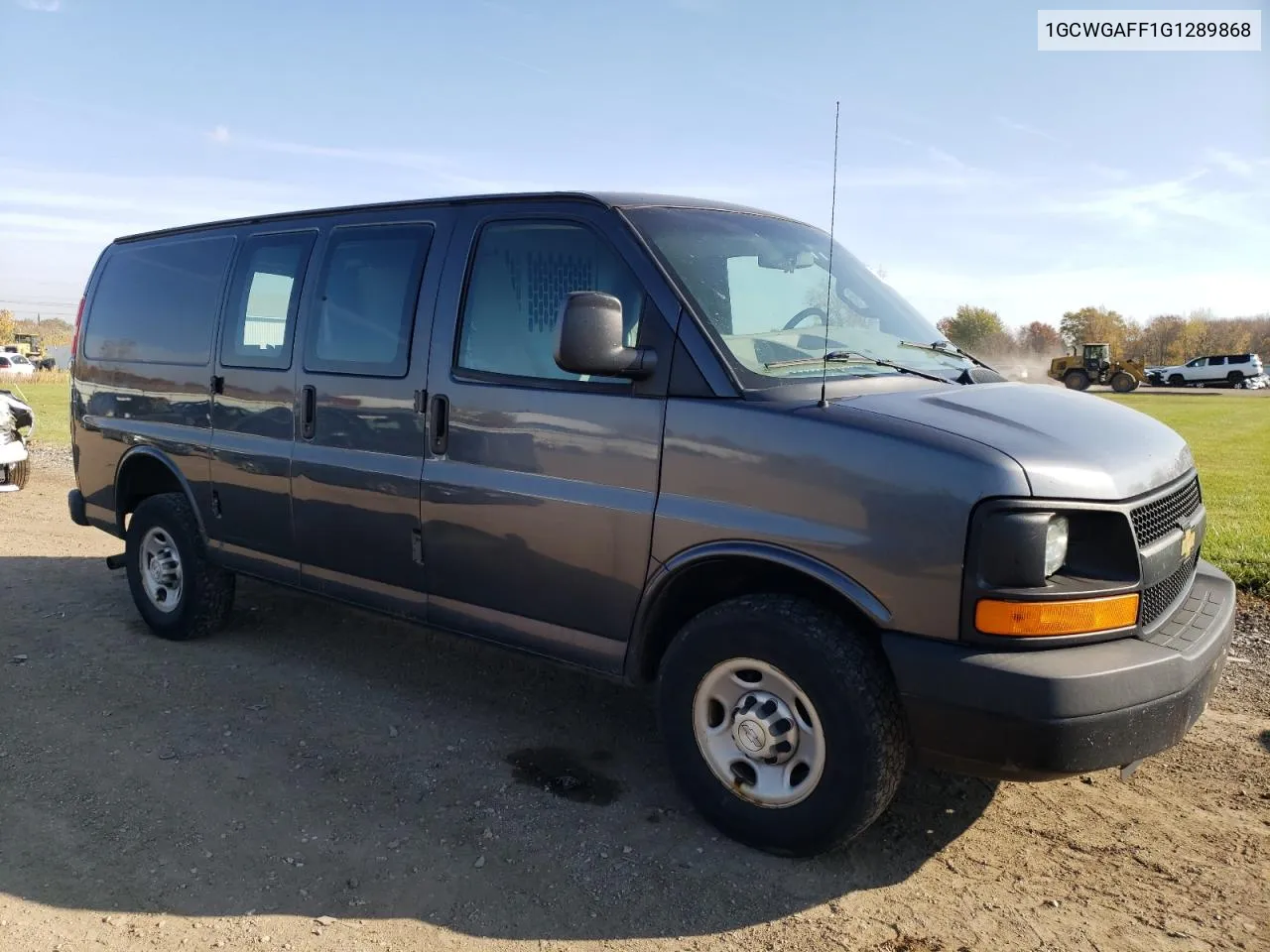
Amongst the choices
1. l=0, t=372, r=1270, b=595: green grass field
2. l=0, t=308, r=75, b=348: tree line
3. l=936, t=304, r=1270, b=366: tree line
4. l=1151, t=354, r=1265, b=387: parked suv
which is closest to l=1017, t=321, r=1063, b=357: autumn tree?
l=936, t=304, r=1270, b=366: tree line

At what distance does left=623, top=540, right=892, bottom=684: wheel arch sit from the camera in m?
2.99

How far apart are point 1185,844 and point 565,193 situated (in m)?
3.27

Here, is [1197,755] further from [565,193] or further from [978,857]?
[565,193]

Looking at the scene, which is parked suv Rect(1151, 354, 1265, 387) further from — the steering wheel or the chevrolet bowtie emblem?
the steering wheel

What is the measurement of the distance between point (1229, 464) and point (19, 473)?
1560 cm

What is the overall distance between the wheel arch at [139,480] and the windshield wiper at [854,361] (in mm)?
3731

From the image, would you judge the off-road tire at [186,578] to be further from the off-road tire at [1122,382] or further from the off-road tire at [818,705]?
the off-road tire at [1122,382]

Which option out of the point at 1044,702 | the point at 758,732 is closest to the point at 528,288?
the point at 758,732

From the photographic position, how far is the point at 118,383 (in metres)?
5.75

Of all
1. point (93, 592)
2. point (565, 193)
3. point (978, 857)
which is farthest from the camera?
point (93, 592)

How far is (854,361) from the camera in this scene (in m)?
3.56

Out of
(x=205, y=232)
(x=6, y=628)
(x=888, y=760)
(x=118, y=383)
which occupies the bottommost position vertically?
(x=6, y=628)

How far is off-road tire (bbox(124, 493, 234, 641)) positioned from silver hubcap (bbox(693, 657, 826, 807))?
10.7 feet

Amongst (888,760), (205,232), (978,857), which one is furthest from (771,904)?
(205,232)
